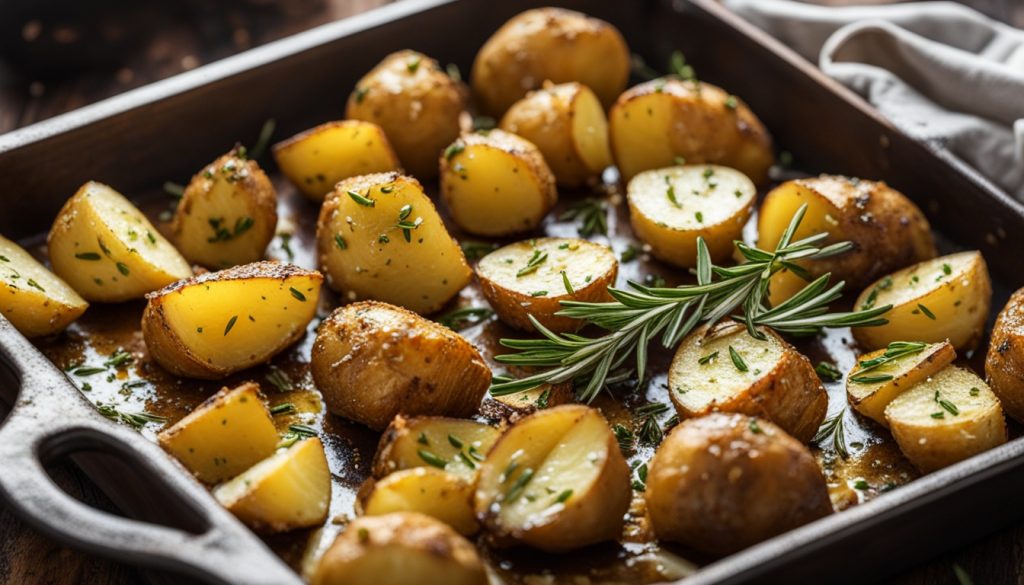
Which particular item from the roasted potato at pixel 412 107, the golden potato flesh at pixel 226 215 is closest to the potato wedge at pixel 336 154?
the roasted potato at pixel 412 107

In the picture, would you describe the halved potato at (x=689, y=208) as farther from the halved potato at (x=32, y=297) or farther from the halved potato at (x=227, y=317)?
the halved potato at (x=32, y=297)

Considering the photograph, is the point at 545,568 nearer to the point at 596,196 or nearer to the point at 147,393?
the point at 147,393

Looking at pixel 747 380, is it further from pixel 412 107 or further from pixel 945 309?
pixel 412 107

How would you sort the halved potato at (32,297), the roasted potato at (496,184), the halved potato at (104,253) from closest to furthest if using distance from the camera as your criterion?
the halved potato at (32,297)
the halved potato at (104,253)
the roasted potato at (496,184)

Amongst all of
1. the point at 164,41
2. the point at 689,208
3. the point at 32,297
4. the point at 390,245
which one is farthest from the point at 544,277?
the point at 164,41

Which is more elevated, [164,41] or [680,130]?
[680,130]

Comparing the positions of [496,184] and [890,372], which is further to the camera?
[496,184]

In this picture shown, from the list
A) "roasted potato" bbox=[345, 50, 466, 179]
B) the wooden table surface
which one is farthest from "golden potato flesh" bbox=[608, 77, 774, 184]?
the wooden table surface
